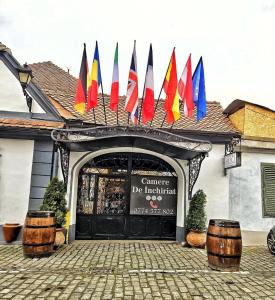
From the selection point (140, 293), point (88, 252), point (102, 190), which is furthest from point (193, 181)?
point (140, 293)

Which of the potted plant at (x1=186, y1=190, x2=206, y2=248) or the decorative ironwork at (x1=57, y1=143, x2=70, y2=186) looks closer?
the decorative ironwork at (x1=57, y1=143, x2=70, y2=186)

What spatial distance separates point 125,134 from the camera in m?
6.64

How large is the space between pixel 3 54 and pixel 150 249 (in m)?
7.41

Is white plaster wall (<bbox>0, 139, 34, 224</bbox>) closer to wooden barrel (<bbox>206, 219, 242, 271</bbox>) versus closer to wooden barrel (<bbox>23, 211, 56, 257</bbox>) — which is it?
wooden barrel (<bbox>23, 211, 56, 257</bbox>)

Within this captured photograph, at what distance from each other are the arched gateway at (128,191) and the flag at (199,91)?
1.52 metres

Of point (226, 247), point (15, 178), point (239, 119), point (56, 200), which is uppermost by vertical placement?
point (239, 119)

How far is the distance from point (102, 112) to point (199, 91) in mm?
3517

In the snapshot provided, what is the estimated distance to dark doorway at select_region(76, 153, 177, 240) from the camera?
8203 millimetres

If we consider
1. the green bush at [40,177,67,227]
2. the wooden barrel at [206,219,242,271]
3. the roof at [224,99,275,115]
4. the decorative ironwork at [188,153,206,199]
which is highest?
the roof at [224,99,275,115]

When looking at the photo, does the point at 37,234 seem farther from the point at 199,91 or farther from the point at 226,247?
the point at 199,91

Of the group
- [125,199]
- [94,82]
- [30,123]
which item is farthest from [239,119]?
[30,123]

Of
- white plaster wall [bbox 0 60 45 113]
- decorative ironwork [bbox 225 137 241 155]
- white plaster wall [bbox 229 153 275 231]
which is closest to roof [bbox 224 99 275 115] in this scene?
decorative ironwork [bbox 225 137 241 155]

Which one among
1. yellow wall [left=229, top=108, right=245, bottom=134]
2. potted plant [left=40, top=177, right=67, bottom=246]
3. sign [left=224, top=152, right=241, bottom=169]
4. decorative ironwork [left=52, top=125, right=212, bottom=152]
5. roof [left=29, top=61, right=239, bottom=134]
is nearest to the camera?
decorative ironwork [left=52, top=125, right=212, bottom=152]

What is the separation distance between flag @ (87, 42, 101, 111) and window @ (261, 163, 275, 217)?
5844 mm
